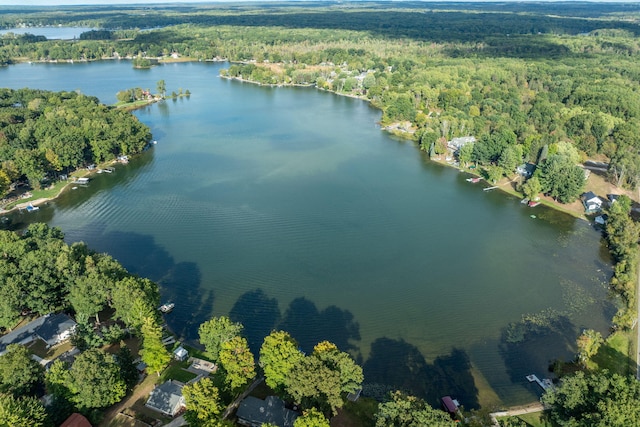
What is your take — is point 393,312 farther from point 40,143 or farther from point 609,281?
point 40,143

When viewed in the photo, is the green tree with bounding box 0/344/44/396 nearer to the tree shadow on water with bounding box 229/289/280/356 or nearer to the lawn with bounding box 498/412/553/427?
the tree shadow on water with bounding box 229/289/280/356

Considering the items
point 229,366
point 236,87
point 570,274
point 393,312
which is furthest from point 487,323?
point 236,87

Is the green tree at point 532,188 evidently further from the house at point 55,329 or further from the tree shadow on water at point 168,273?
the house at point 55,329

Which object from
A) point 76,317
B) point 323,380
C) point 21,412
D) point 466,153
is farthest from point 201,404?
point 466,153

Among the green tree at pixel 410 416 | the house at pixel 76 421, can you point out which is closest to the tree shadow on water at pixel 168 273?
the house at pixel 76 421

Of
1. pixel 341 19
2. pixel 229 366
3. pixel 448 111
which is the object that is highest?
pixel 341 19

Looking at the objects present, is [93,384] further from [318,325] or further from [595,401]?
[595,401]

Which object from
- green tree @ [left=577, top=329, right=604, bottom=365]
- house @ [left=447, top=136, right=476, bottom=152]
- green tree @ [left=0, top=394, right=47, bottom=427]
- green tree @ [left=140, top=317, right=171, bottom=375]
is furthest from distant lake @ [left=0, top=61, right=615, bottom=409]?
green tree @ [left=0, top=394, right=47, bottom=427]
